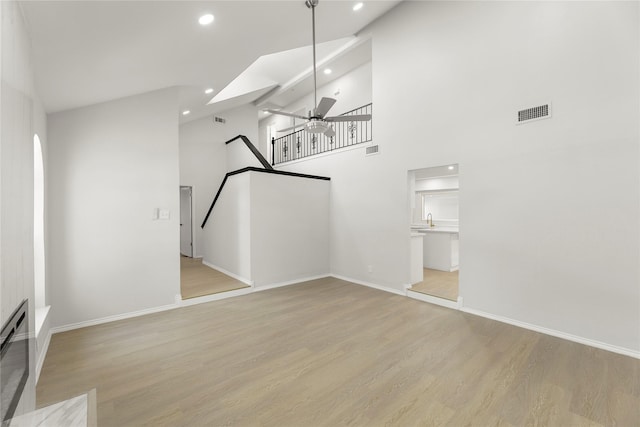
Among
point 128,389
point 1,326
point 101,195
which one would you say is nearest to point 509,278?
point 128,389

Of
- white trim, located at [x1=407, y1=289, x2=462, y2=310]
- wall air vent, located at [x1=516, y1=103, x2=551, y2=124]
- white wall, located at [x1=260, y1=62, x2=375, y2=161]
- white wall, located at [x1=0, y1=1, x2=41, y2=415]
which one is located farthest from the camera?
white wall, located at [x1=260, y1=62, x2=375, y2=161]

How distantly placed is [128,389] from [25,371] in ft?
2.88

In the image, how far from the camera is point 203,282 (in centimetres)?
520

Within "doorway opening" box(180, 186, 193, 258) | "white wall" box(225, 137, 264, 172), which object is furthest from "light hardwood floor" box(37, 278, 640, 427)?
"white wall" box(225, 137, 264, 172)

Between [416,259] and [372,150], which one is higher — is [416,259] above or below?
below

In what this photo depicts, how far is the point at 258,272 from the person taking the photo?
5.11 meters

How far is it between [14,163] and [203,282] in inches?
161

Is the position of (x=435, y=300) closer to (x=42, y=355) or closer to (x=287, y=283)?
(x=287, y=283)

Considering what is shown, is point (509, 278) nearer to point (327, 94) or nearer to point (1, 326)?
point (1, 326)

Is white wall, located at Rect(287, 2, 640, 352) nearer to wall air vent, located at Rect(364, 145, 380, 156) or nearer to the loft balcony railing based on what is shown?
wall air vent, located at Rect(364, 145, 380, 156)

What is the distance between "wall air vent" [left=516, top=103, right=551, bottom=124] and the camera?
10.7 ft

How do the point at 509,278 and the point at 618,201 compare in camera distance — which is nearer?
the point at 618,201

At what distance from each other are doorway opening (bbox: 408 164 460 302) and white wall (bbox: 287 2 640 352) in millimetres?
476

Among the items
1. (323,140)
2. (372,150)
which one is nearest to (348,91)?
(323,140)
